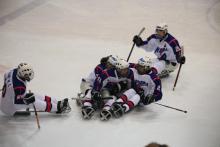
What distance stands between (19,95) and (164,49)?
1766 mm

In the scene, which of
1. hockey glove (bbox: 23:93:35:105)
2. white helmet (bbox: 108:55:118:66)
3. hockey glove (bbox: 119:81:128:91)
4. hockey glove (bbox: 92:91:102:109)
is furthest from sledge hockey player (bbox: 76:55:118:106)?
hockey glove (bbox: 23:93:35:105)

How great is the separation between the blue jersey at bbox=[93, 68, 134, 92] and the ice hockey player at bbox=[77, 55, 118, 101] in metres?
0.06

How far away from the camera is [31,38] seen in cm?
623

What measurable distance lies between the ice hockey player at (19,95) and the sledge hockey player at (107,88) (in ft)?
1.16

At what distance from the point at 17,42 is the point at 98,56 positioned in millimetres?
1105

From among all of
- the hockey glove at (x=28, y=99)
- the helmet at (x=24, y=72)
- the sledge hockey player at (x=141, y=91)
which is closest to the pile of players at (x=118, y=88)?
the sledge hockey player at (x=141, y=91)

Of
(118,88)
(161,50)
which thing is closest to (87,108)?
(118,88)

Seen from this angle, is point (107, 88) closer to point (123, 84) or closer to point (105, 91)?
point (105, 91)

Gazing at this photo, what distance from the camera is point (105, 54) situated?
5.85m

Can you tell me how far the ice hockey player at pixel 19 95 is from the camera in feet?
13.5

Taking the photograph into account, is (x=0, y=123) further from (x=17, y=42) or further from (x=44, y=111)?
(x=17, y=42)

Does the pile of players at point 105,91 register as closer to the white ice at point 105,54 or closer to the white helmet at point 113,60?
the white helmet at point 113,60

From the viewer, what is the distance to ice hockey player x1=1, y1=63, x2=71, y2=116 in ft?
13.5

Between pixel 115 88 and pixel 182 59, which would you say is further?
pixel 182 59
